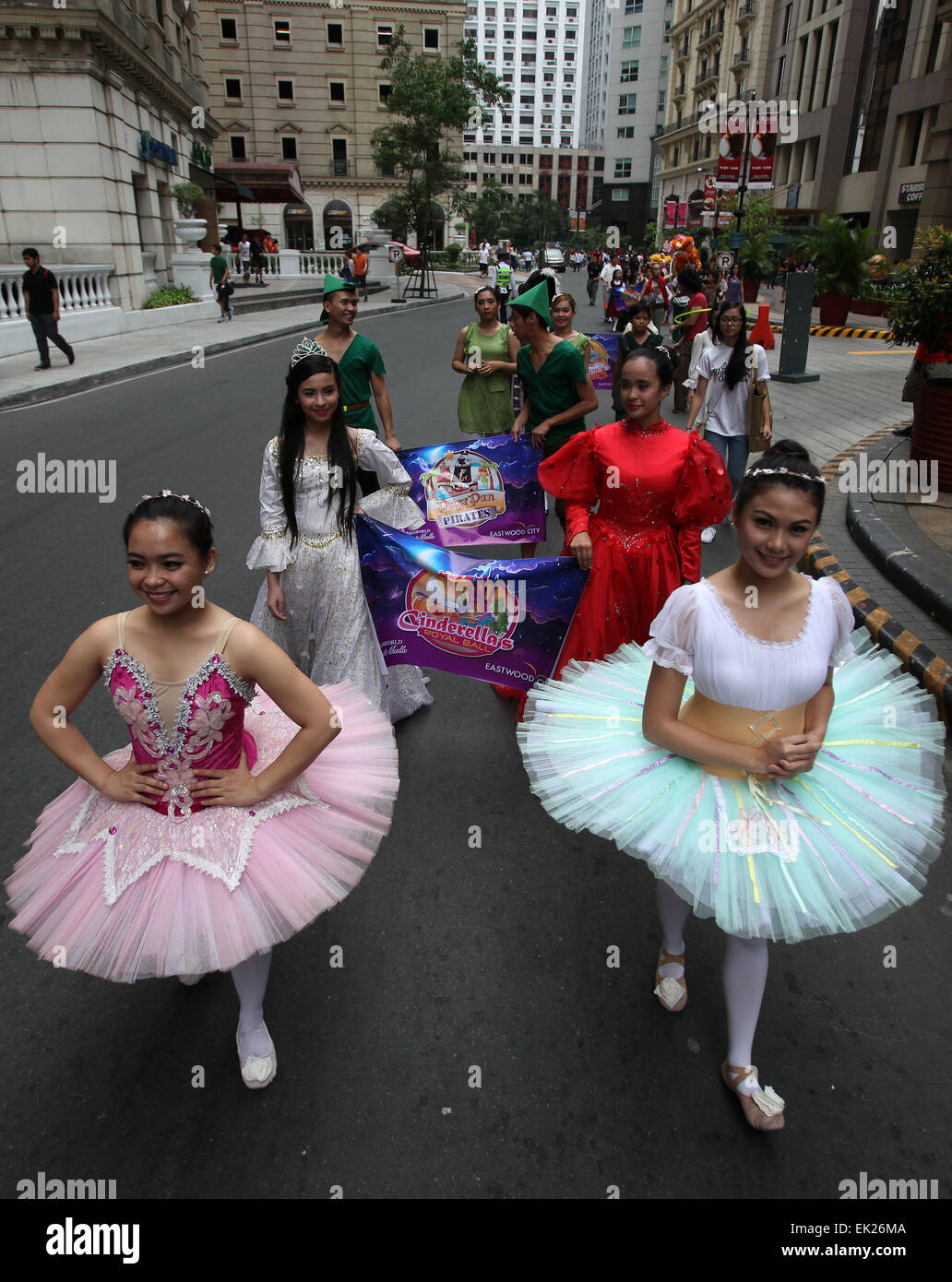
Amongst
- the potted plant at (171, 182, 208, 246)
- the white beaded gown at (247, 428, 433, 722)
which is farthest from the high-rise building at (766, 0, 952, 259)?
the white beaded gown at (247, 428, 433, 722)

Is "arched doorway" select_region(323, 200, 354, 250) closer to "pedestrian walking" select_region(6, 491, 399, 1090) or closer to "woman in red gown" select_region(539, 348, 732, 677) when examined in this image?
"woman in red gown" select_region(539, 348, 732, 677)

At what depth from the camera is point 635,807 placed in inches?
93.1


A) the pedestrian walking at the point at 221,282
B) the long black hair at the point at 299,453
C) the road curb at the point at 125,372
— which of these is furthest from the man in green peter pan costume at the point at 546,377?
the pedestrian walking at the point at 221,282

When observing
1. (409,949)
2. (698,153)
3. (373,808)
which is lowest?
(409,949)

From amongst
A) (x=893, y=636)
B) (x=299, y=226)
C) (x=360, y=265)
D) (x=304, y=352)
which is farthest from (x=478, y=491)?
(x=299, y=226)

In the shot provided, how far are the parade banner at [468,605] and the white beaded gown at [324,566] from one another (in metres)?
0.12

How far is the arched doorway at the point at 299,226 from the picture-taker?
61.4m

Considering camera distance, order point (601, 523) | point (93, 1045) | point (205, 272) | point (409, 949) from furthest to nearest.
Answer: point (205, 272), point (601, 523), point (409, 949), point (93, 1045)

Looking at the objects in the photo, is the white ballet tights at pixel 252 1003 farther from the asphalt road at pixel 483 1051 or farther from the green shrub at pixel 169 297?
the green shrub at pixel 169 297

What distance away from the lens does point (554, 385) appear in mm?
5582

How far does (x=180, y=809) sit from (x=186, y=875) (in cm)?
21
